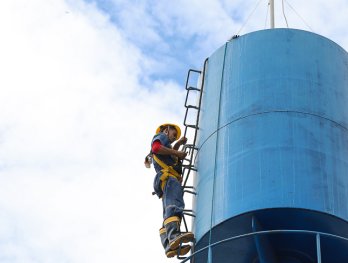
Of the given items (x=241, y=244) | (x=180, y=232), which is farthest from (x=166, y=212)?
(x=241, y=244)

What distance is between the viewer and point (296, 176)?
1462cm

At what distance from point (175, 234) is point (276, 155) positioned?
2.35m

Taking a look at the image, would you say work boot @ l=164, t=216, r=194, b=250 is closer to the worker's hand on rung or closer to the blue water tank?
the blue water tank

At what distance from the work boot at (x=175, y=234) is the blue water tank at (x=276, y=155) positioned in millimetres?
202

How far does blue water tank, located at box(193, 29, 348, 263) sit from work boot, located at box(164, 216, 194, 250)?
0.66 ft

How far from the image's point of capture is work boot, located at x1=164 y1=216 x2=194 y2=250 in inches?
605

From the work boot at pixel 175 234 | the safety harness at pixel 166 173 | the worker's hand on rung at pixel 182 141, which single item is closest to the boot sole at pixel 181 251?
the work boot at pixel 175 234

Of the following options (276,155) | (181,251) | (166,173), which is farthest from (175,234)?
(276,155)

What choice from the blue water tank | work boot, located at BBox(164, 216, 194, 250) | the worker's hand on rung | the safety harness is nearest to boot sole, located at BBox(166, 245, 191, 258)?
work boot, located at BBox(164, 216, 194, 250)

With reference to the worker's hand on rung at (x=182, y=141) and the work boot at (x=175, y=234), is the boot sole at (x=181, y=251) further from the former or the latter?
the worker's hand on rung at (x=182, y=141)

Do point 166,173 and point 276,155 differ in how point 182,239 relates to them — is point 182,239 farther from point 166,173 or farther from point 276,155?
point 276,155

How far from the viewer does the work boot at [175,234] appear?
15.4m

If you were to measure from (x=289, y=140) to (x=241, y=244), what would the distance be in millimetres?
2018

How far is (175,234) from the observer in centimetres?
1555
